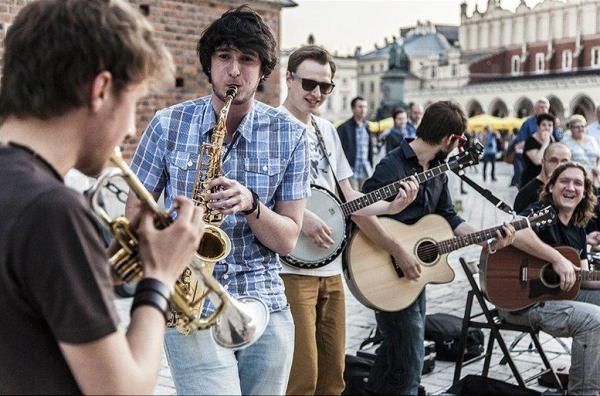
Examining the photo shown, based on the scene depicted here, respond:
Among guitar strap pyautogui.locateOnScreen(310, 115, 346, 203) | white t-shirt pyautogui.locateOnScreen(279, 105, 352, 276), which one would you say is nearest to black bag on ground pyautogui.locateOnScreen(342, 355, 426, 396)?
white t-shirt pyautogui.locateOnScreen(279, 105, 352, 276)

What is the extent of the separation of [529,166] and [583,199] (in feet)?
12.7

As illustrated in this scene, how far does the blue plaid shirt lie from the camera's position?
317 centimetres

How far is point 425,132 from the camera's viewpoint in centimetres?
529

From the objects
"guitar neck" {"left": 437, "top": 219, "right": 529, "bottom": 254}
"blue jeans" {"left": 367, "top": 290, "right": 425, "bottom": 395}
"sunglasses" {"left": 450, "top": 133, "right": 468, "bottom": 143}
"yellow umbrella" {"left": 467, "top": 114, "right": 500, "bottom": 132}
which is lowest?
"yellow umbrella" {"left": 467, "top": 114, "right": 500, "bottom": 132}

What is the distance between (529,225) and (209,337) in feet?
10.5

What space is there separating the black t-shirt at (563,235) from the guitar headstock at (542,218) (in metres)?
0.09

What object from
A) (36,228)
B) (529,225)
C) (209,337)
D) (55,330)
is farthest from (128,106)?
(529,225)

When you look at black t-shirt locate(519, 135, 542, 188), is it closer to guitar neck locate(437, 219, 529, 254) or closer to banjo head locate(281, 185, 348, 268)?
guitar neck locate(437, 219, 529, 254)

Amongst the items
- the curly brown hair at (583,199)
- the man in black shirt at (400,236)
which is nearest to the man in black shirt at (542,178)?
the curly brown hair at (583,199)

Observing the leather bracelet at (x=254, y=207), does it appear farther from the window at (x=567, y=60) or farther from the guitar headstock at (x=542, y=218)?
the window at (x=567, y=60)

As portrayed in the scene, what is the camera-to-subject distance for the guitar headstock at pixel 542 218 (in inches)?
226

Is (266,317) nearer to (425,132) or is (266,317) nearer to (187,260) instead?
(187,260)

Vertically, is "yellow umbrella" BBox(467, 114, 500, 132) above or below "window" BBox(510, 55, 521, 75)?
below

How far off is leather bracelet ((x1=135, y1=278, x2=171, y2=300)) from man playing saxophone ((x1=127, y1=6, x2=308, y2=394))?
46.0 inches
